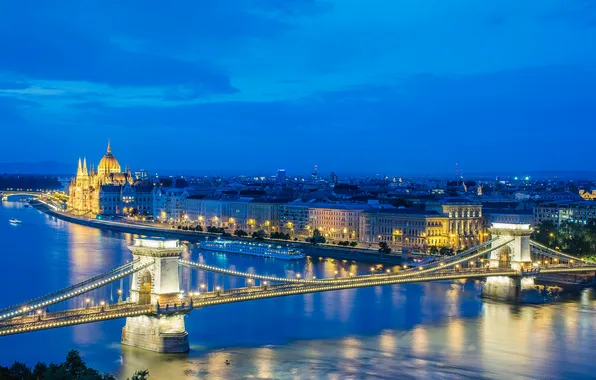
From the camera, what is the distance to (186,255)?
31.3 metres

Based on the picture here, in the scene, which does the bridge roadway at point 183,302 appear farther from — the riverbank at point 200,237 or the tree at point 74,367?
the riverbank at point 200,237

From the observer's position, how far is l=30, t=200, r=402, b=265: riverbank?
31172mm

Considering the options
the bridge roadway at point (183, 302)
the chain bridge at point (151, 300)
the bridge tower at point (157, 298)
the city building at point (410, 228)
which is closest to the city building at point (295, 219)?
the city building at point (410, 228)

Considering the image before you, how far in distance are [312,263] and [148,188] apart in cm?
3188

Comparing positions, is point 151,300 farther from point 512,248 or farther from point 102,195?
point 102,195

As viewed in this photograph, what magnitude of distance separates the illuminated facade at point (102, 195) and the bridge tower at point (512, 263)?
34.5 m

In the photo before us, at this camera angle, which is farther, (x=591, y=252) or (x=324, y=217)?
(x=324, y=217)

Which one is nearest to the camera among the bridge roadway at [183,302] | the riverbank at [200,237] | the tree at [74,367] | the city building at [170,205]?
the tree at [74,367]

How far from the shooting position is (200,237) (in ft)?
131

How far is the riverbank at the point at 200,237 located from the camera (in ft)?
102

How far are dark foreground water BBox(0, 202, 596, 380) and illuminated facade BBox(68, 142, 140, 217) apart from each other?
34.1m

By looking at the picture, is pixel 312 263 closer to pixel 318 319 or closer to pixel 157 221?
pixel 318 319

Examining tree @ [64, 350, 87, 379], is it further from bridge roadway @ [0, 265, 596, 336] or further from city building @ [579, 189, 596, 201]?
city building @ [579, 189, 596, 201]

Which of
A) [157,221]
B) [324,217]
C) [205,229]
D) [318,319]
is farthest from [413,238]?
[157,221]
